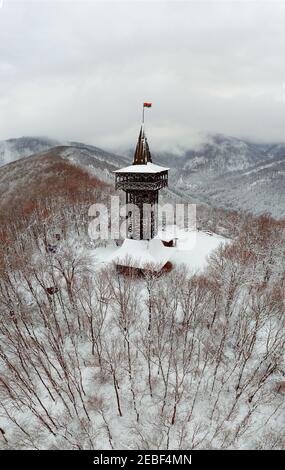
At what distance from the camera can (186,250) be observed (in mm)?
44875

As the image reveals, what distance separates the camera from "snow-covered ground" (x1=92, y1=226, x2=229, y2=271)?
38438 mm

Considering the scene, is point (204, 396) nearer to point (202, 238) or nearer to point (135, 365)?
point (135, 365)

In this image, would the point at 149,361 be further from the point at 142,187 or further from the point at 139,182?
the point at 139,182

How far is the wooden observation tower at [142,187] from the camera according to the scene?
1607 inches

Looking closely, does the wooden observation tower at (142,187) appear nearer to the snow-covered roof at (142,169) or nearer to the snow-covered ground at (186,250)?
the snow-covered roof at (142,169)

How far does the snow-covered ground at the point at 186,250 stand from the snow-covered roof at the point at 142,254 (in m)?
0.20

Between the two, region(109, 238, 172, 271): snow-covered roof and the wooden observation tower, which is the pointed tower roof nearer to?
the wooden observation tower

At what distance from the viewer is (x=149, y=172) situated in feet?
129

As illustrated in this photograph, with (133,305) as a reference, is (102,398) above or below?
below

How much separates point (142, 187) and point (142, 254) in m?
10.9

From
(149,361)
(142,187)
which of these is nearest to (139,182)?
(142,187)
